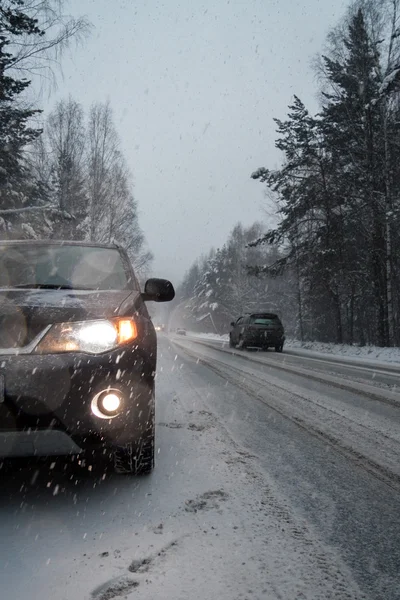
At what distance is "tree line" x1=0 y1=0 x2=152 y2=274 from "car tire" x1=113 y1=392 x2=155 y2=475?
1154 cm

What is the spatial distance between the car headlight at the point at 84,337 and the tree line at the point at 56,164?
11215 millimetres

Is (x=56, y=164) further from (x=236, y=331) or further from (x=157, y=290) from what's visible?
(x=157, y=290)

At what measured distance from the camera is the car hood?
7.59 feet

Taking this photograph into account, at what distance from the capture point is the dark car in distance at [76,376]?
7.15ft

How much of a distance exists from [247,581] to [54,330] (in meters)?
1.48

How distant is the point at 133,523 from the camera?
7.05ft

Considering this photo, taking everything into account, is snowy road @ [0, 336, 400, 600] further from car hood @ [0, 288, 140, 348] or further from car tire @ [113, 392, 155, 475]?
car hood @ [0, 288, 140, 348]

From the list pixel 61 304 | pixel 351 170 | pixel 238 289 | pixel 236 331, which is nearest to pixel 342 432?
pixel 61 304

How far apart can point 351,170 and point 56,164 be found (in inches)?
582

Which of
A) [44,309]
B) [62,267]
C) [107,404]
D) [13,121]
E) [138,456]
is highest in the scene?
[13,121]

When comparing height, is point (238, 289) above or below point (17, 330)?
above

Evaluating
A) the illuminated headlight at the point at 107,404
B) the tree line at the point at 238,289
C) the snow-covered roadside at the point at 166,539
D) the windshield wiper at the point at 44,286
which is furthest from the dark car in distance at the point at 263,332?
the tree line at the point at 238,289

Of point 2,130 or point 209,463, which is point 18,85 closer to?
point 2,130

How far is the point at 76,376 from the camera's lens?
2.28 metres
